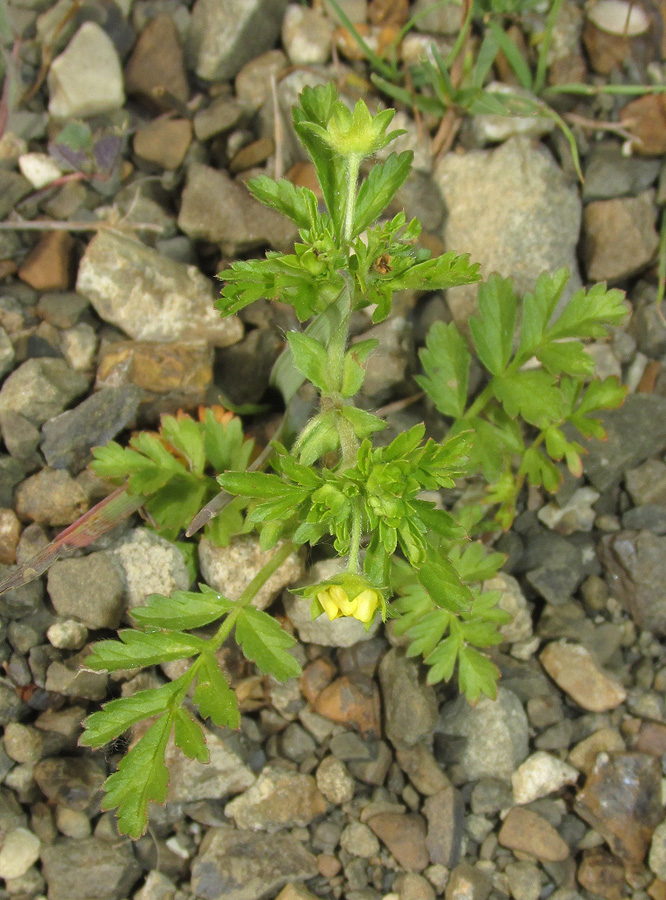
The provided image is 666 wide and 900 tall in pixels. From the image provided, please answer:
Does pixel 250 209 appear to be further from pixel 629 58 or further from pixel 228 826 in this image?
pixel 228 826

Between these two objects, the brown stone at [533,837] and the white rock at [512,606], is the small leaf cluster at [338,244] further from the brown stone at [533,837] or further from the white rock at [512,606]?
the brown stone at [533,837]

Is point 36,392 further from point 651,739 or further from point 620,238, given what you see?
point 651,739

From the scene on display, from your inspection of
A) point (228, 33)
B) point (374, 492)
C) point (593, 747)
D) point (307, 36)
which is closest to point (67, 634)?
point (374, 492)

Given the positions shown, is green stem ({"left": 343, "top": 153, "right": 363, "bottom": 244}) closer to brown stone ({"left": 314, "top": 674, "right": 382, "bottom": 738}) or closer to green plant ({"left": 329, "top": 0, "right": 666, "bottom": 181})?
green plant ({"left": 329, "top": 0, "right": 666, "bottom": 181})

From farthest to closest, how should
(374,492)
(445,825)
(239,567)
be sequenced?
(239,567)
(445,825)
(374,492)

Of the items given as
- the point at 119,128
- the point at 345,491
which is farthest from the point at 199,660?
the point at 119,128

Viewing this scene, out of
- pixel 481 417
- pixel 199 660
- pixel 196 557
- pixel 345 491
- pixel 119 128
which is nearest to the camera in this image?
pixel 345 491

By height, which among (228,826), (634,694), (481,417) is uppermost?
(481,417)
